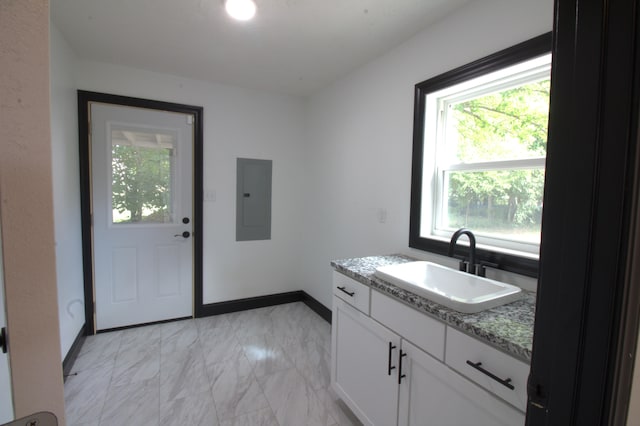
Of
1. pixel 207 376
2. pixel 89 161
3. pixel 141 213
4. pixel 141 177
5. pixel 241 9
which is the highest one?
pixel 241 9

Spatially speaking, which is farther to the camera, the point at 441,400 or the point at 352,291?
the point at 352,291

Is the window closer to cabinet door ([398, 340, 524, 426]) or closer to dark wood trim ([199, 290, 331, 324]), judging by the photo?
cabinet door ([398, 340, 524, 426])

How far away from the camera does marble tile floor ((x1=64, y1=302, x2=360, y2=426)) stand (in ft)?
6.09

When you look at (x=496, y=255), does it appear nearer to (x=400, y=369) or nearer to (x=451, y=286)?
(x=451, y=286)

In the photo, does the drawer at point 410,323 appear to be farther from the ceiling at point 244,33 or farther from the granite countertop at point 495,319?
the ceiling at point 244,33

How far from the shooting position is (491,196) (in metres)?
1.77

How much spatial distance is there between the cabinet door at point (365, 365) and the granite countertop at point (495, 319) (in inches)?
9.0

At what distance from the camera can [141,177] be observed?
2883 mm

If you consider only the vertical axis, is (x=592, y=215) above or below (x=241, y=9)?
below

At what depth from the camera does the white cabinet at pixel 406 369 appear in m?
1.08

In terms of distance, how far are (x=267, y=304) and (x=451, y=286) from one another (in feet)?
7.92

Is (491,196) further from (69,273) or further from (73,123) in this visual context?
(73,123)

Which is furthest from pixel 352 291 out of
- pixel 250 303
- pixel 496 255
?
pixel 250 303

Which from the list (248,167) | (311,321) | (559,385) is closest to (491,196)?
(559,385)
